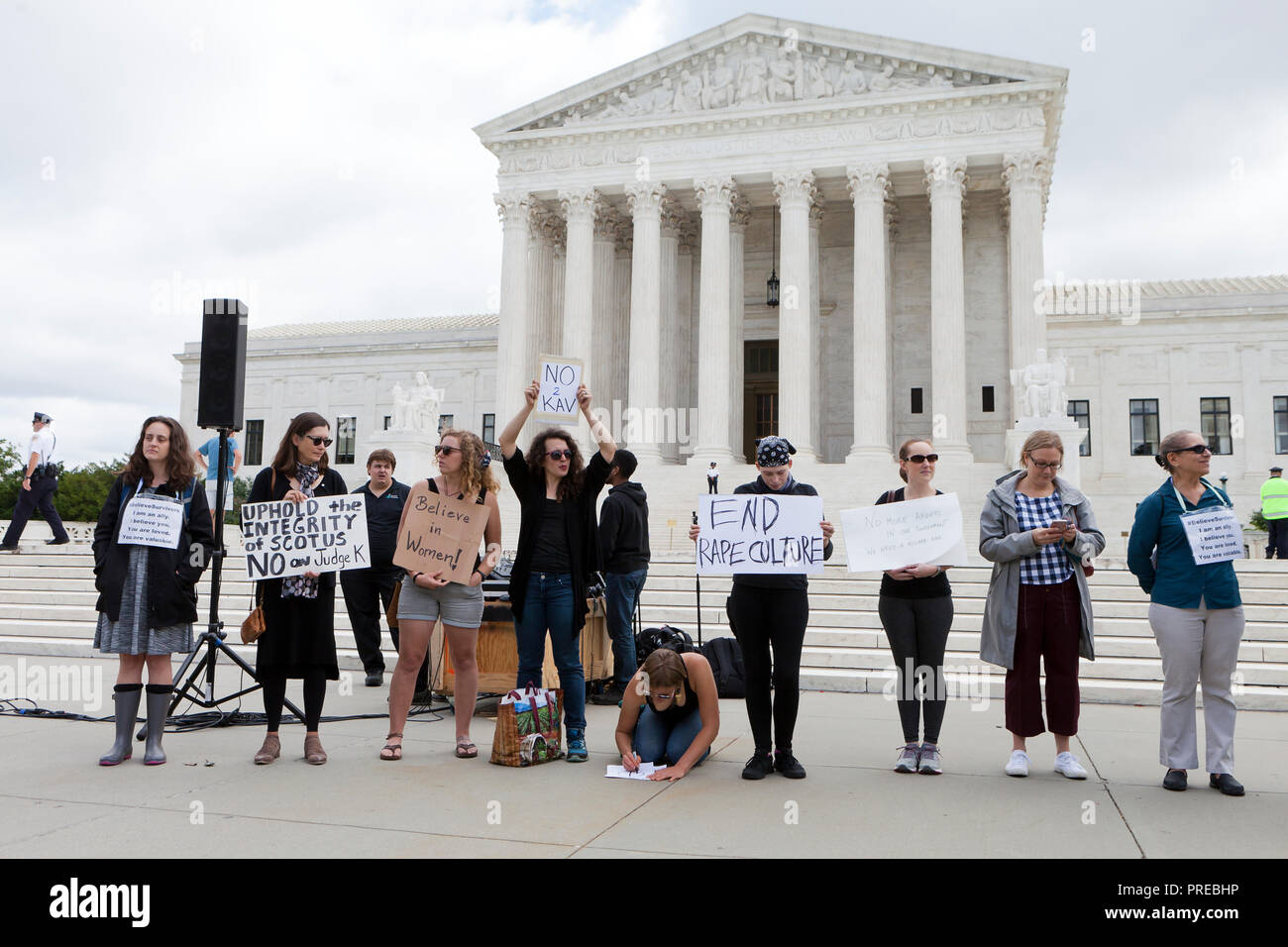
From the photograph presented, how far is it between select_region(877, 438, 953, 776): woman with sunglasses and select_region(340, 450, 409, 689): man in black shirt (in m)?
5.25

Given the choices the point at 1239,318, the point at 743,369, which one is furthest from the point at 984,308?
the point at 1239,318

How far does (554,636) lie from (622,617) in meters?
2.44

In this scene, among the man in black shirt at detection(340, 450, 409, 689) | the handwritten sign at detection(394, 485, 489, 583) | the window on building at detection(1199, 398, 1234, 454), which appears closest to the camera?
the handwritten sign at detection(394, 485, 489, 583)

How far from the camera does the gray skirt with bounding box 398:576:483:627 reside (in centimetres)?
675

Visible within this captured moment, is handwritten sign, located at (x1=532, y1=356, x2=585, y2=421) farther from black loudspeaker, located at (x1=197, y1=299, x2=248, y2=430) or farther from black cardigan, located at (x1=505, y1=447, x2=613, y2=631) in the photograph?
black loudspeaker, located at (x1=197, y1=299, x2=248, y2=430)

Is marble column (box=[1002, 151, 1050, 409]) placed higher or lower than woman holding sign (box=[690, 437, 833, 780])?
higher

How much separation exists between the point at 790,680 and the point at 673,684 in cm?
75

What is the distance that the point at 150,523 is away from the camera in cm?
Result: 661

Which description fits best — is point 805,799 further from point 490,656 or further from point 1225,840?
point 490,656

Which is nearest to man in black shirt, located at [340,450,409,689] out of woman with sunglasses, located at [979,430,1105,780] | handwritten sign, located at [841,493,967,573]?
handwritten sign, located at [841,493,967,573]

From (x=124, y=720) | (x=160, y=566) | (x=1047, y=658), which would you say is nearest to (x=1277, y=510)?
(x=1047, y=658)

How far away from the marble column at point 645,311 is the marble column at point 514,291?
3782mm

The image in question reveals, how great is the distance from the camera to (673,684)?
238 inches

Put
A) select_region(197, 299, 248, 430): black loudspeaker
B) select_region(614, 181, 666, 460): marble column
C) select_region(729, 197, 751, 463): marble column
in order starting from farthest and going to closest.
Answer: select_region(729, 197, 751, 463): marble column → select_region(614, 181, 666, 460): marble column → select_region(197, 299, 248, 430): black loudspeaker
